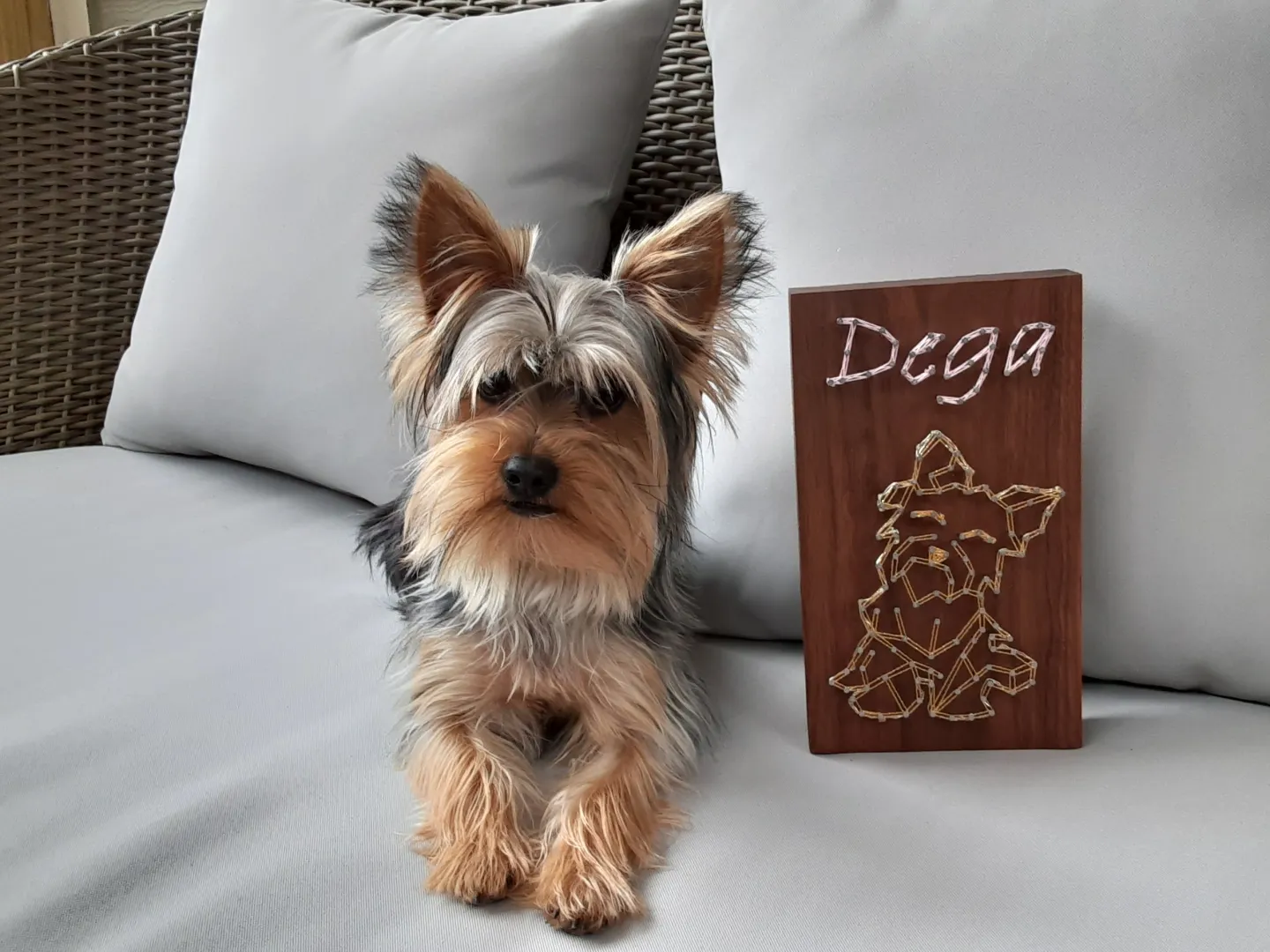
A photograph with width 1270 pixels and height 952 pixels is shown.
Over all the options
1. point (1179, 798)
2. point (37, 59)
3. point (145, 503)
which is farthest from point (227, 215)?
point (1179, 798)

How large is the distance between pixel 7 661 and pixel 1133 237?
48.5 inches

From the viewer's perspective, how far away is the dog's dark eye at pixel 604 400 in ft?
3.20

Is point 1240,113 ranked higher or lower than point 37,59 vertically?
lower

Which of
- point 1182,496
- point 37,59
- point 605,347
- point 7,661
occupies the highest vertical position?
point 37,59

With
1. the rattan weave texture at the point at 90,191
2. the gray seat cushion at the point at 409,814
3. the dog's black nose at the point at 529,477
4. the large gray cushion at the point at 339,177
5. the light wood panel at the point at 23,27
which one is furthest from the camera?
the light wood panel at the point at 23,27

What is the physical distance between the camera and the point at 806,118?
110 centimetres

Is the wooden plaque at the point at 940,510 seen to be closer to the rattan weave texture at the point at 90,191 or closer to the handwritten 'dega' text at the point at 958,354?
the handwritten 'dega' text at the point at 958,354

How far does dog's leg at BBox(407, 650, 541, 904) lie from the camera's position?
2.63 feet

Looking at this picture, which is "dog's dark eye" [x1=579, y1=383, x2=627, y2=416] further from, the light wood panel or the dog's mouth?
the light wood panel

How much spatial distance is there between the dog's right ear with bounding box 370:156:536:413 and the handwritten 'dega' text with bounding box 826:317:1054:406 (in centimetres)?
35

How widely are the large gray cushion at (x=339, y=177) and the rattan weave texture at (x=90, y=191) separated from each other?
18cm

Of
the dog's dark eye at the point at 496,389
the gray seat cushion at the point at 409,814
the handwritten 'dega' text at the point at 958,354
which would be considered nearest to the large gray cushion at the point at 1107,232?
the handwritten 'dega' text at the point at 958,354

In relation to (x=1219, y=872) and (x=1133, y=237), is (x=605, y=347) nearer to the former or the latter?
(x=1133, y=237)

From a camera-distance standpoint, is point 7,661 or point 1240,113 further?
point 7,661
